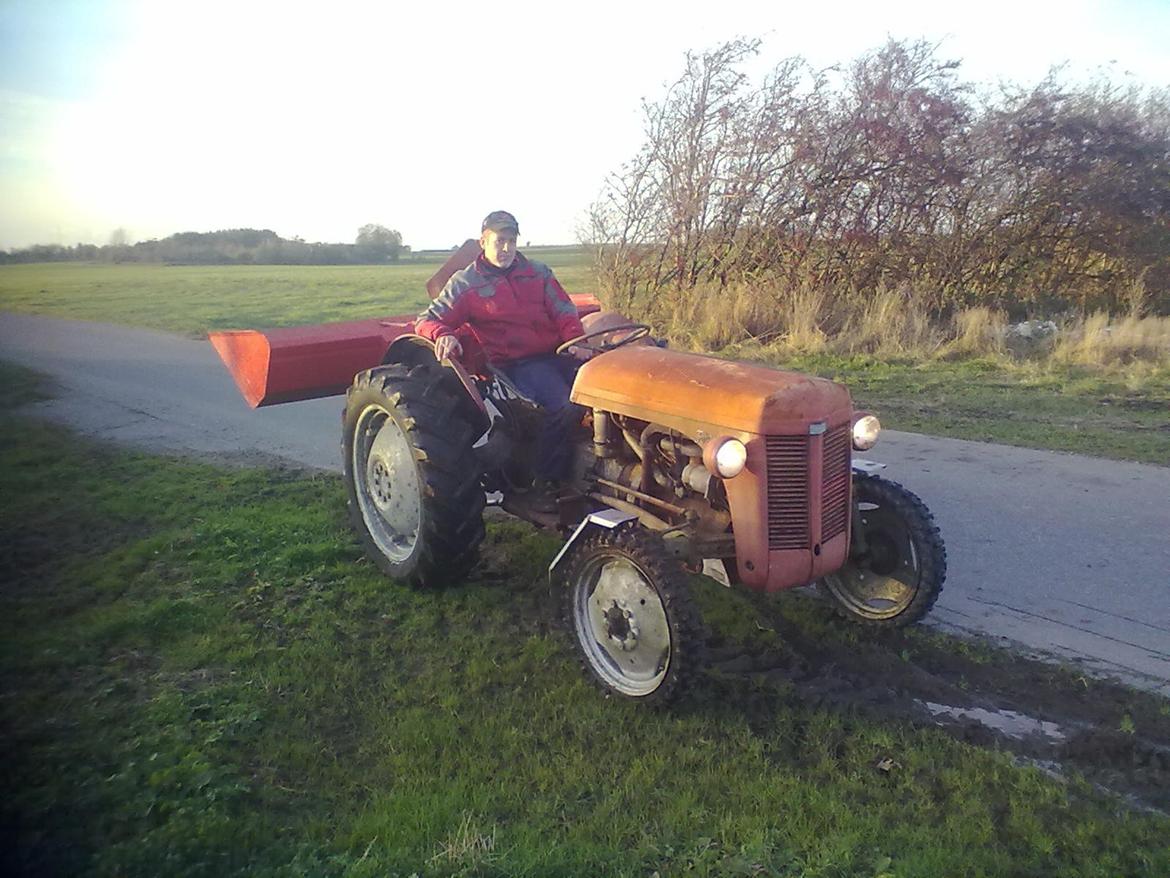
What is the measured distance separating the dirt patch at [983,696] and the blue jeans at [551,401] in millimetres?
1061

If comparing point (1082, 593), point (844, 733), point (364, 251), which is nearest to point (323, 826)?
point (844, 733)

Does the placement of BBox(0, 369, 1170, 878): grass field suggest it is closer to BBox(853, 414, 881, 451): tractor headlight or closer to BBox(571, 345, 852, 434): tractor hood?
BBox(853, 414, 881, 451): tractor headlight

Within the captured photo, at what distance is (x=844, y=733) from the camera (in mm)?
3244

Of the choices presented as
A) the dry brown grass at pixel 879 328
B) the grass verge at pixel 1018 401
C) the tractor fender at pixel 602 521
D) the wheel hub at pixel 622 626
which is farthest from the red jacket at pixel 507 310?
the dry brown grass at pixel 879 328

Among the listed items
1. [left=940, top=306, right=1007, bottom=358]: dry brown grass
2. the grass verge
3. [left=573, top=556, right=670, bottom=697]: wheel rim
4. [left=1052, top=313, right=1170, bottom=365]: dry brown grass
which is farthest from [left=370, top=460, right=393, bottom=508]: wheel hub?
[left=1052, top=313, right=1170, bottom=365]: dry brown grass

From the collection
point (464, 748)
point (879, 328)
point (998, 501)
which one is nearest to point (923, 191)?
point (879, 328)

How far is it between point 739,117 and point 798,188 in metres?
1.29

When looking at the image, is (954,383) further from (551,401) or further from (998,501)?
(551,401)

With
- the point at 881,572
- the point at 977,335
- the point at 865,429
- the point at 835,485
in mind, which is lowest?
the point at 881,572

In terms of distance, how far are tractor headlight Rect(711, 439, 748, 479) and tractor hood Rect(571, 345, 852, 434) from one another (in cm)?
11

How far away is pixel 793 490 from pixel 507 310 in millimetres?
1831

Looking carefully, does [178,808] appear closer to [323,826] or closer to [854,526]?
[323,826]

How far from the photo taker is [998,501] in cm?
567

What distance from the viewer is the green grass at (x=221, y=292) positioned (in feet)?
13.9
